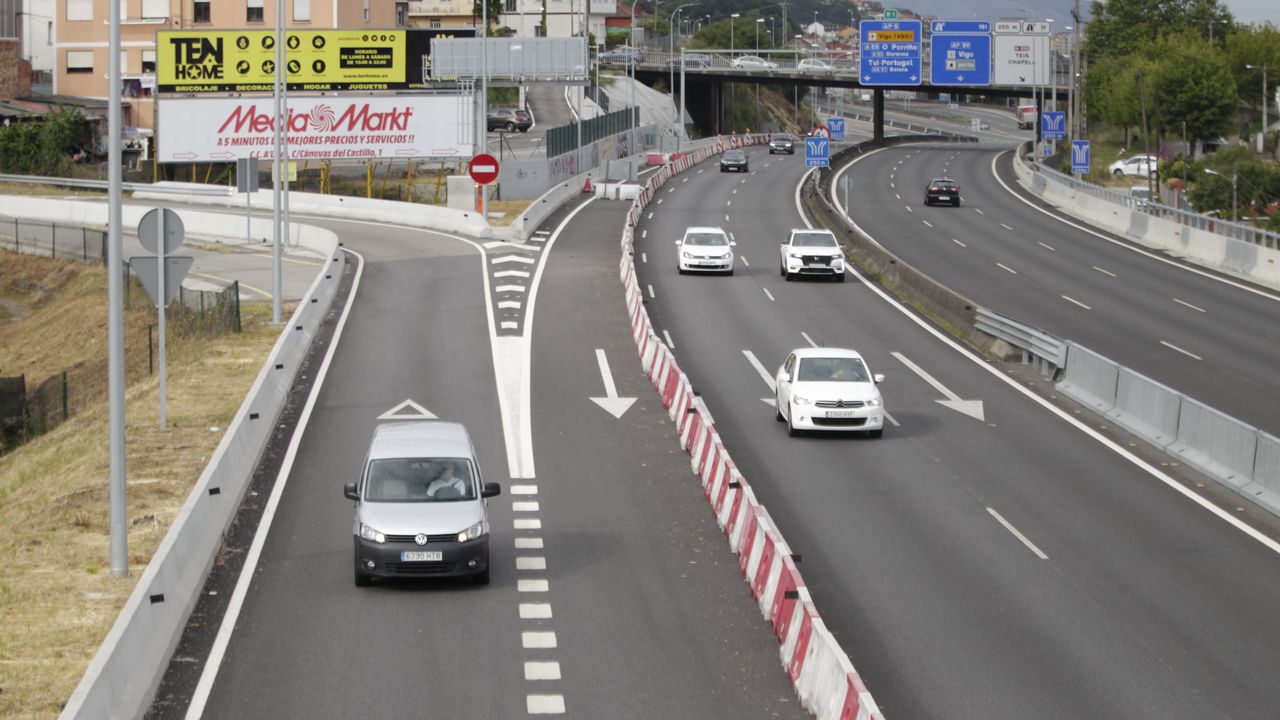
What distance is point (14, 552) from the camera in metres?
18.8

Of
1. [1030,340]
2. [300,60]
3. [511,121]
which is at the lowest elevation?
[1030,340]

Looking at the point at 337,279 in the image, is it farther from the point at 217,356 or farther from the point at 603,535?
the point at 603,535

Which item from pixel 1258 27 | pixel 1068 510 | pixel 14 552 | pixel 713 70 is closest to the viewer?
pixel 14 552

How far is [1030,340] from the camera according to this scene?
32.5 m

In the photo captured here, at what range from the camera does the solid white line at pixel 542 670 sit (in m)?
14.5

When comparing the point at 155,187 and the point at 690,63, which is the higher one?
the point at 690,63

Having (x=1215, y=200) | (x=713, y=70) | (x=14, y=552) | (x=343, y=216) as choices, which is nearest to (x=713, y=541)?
(x=14, y=552)

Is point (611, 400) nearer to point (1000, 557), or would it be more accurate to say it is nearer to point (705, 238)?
point (1000, 557)

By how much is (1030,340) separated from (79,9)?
78.6 metres

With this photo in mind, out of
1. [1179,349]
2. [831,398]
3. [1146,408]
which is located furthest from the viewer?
[1179,349]

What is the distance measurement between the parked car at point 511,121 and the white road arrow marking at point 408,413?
86.4 metres

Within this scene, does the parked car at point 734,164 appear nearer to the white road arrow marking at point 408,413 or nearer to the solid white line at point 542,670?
the white road arrow marking at point 408,413

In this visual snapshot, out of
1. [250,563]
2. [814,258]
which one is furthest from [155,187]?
[250,563]

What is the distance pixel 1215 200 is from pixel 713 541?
2943 inches
